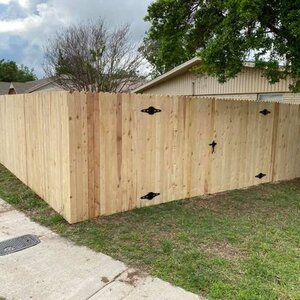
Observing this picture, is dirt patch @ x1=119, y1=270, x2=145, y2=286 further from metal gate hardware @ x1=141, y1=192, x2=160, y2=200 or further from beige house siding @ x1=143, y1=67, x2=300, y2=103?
beige house siding @ x1=143, y1=67, x2=300, y2=103

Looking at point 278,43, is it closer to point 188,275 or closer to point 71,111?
point 71,111

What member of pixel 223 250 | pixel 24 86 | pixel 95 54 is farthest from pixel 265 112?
pixel 24 86

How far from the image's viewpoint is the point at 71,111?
4.05m

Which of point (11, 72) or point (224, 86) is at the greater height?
point (11, 72)

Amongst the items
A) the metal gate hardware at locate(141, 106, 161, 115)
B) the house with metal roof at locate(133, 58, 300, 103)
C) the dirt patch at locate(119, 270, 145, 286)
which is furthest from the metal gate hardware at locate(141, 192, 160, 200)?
the house with metal roof at locate(133, 58, 300, 103)

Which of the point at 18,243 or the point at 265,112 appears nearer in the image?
the point at 18,243

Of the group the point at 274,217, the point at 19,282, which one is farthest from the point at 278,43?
the point at 19,282

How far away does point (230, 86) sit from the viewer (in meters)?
12.0

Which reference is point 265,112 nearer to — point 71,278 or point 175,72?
point 71,278

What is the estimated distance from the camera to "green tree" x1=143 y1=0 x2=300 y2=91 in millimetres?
5465

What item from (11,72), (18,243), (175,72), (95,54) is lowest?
(18,243)

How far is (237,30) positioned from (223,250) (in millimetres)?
3835

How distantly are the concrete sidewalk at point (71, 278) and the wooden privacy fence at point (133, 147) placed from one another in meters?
0.88

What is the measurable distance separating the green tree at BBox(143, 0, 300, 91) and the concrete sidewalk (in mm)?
4183
